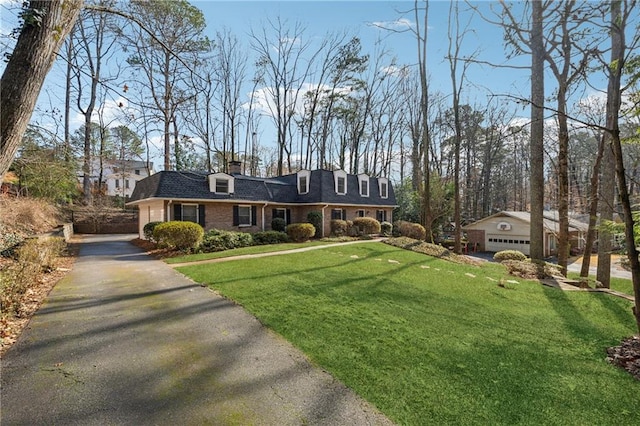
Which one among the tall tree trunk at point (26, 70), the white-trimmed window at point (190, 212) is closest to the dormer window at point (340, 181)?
the white-trimmed window at point (190, 212)

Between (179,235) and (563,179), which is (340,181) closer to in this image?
(179,235)

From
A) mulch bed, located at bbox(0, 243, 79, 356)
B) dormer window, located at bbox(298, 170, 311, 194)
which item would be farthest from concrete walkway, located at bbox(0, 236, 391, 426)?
dormer window, located at bbox(298, 170, 311, 194)

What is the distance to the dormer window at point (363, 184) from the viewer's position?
2278cm

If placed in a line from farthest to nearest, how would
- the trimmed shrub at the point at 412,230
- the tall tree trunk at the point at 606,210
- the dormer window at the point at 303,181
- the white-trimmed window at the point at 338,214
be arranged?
1. the trimmed shrub at the point at 412,230
2. the white-trimmed window at the point at 338,214
3. the dormer window at the point at 303,181
4. the tall tree trunk at the point at 606,210

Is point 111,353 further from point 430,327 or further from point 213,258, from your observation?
point 213,258

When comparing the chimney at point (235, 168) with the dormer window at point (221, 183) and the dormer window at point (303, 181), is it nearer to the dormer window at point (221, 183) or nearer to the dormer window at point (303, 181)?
A: the dormer window at point (221, 183)

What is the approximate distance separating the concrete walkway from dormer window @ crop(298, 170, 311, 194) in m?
15.2

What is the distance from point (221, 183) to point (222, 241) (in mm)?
4697

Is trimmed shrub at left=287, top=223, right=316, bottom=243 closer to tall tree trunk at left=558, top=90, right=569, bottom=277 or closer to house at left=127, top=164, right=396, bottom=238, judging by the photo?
house at left=127, top=164, right=396, bottom=238

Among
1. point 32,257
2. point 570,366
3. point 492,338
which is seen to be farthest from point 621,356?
point 32,257

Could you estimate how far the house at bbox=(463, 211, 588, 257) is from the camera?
23969mm

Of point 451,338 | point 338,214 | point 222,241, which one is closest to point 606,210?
point 451,338

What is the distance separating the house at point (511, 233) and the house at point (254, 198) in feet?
28.6

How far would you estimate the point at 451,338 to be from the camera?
468 cm
